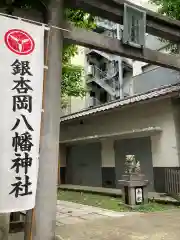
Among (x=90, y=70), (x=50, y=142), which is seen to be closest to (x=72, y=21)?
(x=50, y=142)

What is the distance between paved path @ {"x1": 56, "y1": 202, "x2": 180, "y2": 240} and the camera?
5.46 metres

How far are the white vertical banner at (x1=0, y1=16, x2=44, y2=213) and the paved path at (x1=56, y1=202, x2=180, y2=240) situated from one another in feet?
5.58

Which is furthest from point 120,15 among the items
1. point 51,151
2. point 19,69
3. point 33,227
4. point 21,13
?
point 33,227

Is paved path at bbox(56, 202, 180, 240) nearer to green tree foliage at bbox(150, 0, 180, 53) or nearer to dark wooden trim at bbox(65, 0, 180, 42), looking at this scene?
dark wooden trim at bbox(65, 0, 180, 42)

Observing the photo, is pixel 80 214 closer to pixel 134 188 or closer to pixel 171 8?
pixel 134 188

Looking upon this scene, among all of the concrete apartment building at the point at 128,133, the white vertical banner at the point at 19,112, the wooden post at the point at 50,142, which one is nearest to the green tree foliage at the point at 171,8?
the concrete apartment building at the point at 128,133

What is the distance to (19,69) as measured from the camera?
4.08 m

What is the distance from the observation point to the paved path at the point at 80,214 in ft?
23.8

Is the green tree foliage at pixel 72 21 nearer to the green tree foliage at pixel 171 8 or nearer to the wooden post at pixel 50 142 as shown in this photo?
the wooden post at pixel 50 142

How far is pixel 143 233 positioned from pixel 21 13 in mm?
4970

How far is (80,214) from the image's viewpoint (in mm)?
8023

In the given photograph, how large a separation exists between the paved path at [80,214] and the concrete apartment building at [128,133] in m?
4.02

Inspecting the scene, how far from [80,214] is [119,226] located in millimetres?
2000

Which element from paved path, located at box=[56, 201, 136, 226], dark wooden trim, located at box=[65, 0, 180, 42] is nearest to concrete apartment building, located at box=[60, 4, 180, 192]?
dark wooden trim, located at box=[65, 0, 180, 42]
